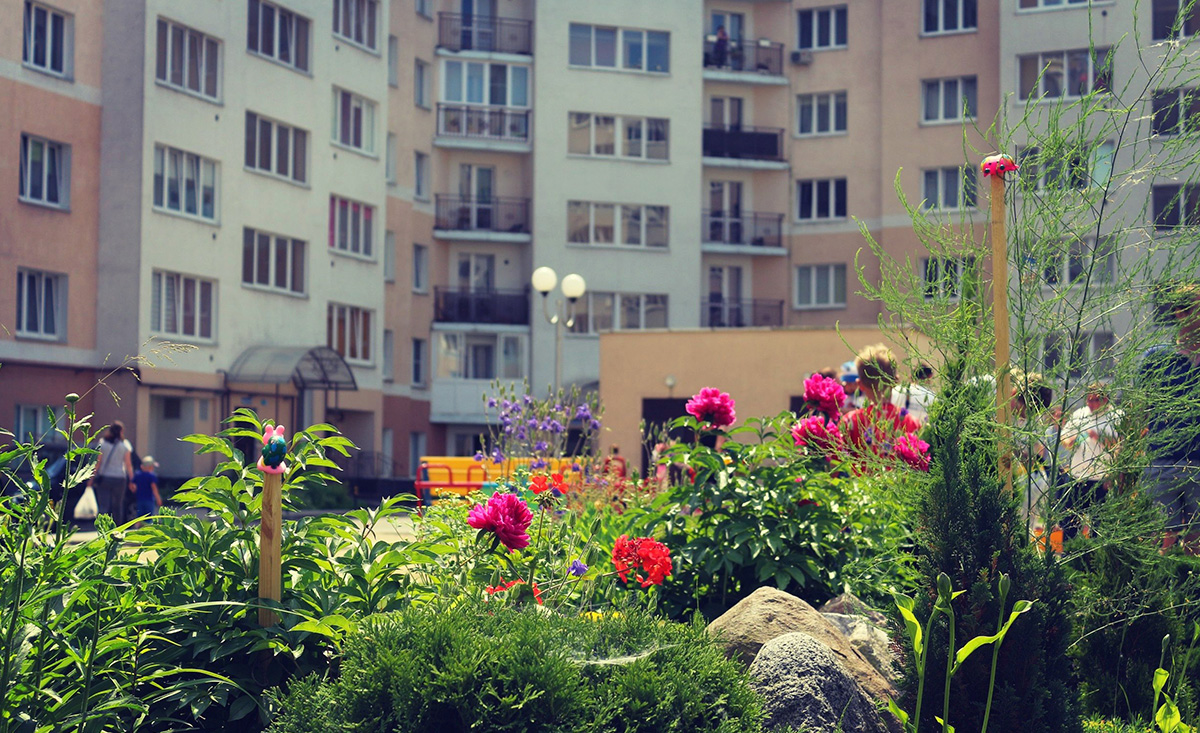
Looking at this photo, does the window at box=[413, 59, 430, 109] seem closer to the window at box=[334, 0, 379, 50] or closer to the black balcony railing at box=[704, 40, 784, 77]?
the window at box=[334, 0, 379, 50]

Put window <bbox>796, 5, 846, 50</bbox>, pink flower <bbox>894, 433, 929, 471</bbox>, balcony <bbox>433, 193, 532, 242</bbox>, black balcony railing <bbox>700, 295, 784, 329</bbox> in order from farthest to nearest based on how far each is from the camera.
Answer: window <bbox>796, 5, 846, 50</bbox>
black balcony railing <bbox>700, 295, 784, 329</bbox>
balcony <bbox>433, 193, 532, 242</bbox>
pink flower <bbox>894, 433, 929, 471</bbox>

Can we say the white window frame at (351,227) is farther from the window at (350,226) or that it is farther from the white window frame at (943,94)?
the white window frame at (943,94)

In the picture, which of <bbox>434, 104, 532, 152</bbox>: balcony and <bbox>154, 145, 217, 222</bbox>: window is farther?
<bbox>434, 104, 532, 152</bbox>: balcony

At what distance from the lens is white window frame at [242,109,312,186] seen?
36.0 meters

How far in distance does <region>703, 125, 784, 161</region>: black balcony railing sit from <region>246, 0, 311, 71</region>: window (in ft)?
52.3

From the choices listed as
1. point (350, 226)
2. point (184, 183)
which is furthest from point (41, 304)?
point (350, 226)

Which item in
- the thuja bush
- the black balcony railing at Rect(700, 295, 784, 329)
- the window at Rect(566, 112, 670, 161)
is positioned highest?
the window at Rect(566, 112, 670, 161)

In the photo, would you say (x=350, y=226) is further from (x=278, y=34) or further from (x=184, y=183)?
(x=184, y=183)

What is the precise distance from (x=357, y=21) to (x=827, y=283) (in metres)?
18.8

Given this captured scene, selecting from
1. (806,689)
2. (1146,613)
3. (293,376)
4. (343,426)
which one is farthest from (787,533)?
(343,426)

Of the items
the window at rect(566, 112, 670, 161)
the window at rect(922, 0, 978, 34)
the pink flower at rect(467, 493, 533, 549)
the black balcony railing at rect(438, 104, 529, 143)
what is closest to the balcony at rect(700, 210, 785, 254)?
the window at rect(566, 112, 670, 161)

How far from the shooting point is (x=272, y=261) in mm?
36625

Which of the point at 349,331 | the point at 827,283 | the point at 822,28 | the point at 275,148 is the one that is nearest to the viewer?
the point at 275,148

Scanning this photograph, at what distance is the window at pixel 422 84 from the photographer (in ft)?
155
